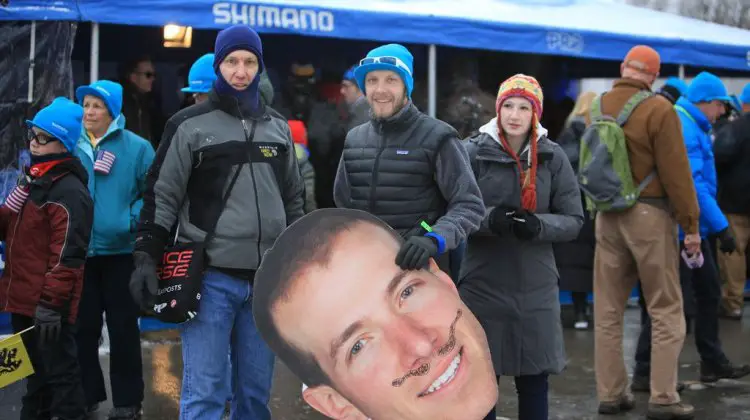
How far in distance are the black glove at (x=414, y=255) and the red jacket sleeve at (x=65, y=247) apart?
2605 millimetres

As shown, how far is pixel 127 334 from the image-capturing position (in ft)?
19.2

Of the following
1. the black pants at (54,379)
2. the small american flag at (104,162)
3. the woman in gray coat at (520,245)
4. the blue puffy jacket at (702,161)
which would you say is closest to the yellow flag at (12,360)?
the black pants at (54,379)

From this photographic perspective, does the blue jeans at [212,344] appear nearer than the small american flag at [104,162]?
Yes

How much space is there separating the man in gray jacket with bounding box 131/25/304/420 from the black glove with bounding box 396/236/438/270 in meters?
1.28

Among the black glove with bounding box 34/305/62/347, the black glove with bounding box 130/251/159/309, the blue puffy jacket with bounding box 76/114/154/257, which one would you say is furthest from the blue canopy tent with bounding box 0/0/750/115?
the black glove with bounding box 130/251/159/309

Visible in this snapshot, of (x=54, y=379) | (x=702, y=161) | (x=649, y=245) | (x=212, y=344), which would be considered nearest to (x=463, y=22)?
(x=702, y=161)

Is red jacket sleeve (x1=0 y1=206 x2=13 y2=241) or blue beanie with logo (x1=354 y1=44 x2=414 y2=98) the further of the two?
red jacket sleeve (x1=0 y1=206 x2=13 y2=241)

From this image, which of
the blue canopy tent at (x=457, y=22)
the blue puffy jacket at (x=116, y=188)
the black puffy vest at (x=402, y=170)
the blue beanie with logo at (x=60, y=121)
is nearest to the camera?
the black puffy vest at (x=402, y=170)

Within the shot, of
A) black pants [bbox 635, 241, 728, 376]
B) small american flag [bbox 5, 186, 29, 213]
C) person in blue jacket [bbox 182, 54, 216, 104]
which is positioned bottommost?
black pants [bbox 635, 241, 728, 376]

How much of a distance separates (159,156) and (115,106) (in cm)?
202

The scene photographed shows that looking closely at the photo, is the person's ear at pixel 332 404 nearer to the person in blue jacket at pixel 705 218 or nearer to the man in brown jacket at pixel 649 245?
the man in brown jacket at pixel 649 245

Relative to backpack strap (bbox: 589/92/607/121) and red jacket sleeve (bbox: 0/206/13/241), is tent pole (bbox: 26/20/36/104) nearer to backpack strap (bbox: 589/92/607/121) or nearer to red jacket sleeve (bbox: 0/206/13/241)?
red jacket sleeve (bbox: 0/206/13/241)

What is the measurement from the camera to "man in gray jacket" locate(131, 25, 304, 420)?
4125mm

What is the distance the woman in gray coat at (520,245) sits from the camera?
4578 millimetres
